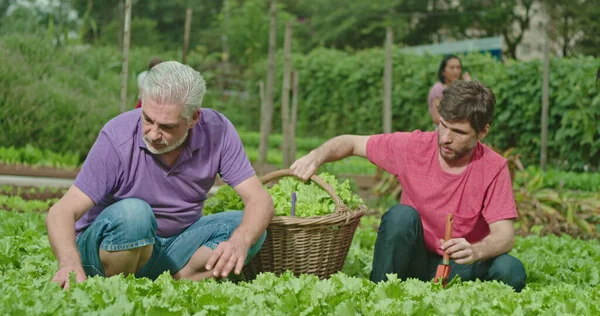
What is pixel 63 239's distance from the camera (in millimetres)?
3709

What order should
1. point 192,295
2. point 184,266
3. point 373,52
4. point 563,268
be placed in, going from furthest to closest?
point 373,52
point 563,268
point 184,266
point 192,295

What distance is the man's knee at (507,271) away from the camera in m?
4.54

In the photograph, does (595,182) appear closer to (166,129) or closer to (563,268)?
(563,268)

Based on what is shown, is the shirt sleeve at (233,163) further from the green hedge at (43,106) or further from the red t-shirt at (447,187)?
the green hedge at (43,106)

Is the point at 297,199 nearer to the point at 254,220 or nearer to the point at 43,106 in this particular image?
the point at 254,220

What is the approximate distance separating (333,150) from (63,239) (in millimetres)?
1766

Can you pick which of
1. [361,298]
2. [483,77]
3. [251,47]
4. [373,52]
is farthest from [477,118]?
[251,47]

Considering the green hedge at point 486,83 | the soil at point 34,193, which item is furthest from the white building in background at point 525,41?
the soil at point 34,193

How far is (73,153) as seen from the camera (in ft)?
36.4

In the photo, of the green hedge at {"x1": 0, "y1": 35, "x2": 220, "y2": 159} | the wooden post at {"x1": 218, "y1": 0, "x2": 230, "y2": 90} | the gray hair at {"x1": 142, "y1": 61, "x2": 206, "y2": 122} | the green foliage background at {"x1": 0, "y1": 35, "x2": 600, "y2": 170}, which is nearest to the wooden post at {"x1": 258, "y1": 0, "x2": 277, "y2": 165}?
the green foliage background at {"x1": 0, "y1": 35, "x2": 600, "y2": 170}

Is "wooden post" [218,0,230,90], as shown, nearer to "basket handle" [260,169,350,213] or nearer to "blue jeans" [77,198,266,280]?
"basket handle" [260,169,350,213]

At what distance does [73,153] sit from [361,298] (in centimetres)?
821

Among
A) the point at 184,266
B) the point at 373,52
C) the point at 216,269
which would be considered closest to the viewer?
the point at 216,269

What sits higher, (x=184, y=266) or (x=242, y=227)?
(x=242, y=227)
